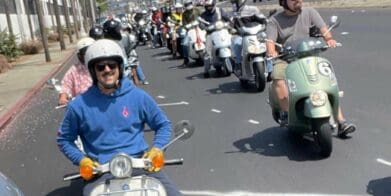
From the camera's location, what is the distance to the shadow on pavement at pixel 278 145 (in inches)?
278

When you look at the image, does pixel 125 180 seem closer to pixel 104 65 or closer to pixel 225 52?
pixel 104 65

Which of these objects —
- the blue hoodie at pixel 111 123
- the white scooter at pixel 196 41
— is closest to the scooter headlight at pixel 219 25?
the white scooter at pixel 196 41

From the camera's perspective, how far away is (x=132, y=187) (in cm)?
371

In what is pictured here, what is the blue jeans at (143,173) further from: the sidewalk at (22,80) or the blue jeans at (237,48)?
the blue jeans at (237,48)

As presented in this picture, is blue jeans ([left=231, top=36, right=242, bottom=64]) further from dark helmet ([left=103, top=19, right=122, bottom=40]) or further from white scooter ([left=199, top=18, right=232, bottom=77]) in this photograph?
dark helmet ([left=103, top=19, right=122, bottom=40])

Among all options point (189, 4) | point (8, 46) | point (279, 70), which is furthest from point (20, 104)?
point (8, 46)

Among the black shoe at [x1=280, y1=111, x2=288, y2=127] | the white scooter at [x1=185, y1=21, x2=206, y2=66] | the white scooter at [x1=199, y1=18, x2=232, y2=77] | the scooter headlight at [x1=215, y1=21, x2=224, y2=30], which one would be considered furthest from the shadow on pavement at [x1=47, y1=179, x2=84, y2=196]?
the white scooter at [x1=185, y1=21, x2=206, y2=66]

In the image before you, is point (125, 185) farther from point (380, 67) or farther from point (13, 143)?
point (380, 67)

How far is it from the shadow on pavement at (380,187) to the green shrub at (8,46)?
895 inches

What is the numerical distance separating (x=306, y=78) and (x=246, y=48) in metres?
4.89

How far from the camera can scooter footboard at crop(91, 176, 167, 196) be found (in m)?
3.66

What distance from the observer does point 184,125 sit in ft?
13.3

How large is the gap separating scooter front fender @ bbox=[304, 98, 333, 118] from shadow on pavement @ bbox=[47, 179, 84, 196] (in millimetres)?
2389

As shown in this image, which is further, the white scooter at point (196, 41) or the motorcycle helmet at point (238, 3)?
the white scooter at point (196, 41)
